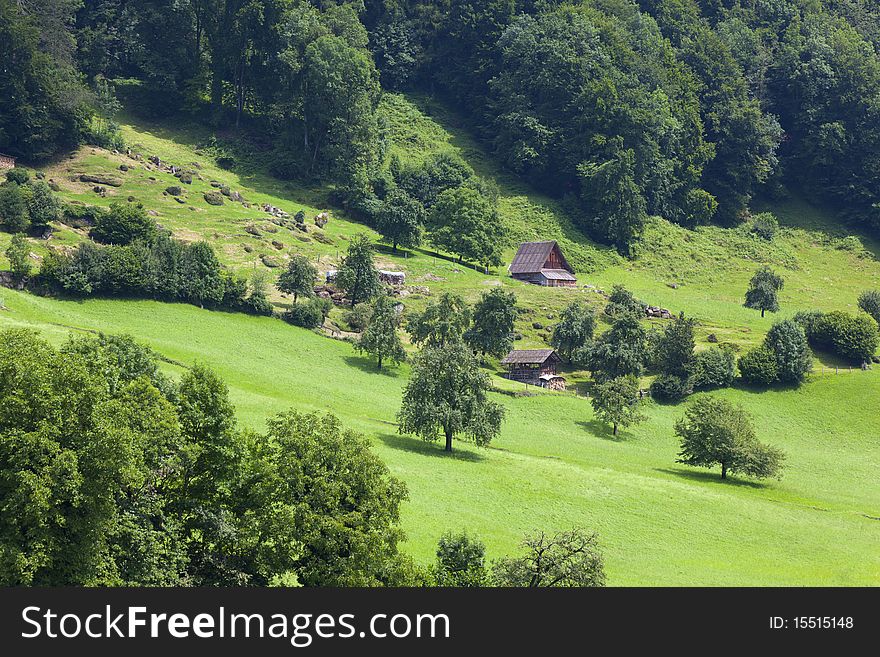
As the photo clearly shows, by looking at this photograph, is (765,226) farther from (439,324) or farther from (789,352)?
(439,324)

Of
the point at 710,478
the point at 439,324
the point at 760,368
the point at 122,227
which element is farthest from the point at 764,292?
the point at 122,227

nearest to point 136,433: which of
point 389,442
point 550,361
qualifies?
point 389,442

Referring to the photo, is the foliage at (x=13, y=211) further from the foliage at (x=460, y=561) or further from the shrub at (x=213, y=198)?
the foliage at (x=460, y=561)

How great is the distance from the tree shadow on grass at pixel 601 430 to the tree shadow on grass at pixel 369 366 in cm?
1957

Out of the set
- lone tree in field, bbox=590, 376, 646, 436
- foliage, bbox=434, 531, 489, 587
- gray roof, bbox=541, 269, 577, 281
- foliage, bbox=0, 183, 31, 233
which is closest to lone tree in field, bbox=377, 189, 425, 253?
gray roof, bbox=541, 269, 577, 281

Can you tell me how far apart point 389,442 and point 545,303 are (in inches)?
2442

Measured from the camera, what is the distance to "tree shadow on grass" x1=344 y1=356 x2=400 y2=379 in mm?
107688

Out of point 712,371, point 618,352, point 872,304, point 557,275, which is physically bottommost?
point 712,371

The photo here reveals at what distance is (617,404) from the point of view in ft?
334

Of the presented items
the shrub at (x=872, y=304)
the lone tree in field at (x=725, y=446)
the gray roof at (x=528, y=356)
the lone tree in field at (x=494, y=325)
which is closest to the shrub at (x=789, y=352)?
the gray roof at (x=528, y=356)

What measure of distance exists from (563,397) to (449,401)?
2699 cm

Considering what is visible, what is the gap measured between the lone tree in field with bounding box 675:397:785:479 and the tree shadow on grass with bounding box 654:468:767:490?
733 mm

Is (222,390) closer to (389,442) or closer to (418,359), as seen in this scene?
(389,442)

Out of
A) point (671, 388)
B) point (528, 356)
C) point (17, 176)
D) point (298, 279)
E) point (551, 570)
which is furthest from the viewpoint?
point (17, 176)
